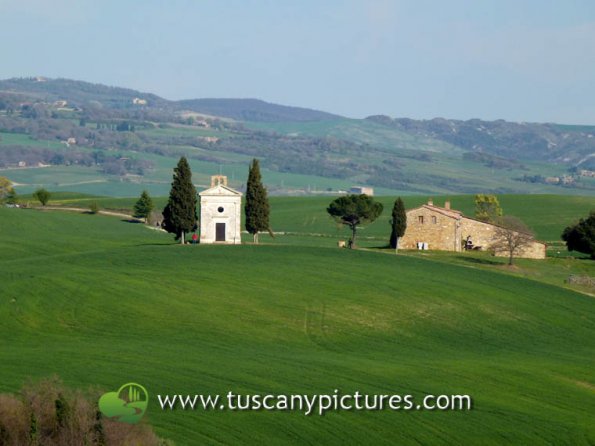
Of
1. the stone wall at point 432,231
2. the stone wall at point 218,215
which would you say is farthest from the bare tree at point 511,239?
the stone wall at point 218,215

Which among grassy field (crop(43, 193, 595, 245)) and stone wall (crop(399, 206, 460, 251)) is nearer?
stone wall (crop(399, 206, 460, 251))

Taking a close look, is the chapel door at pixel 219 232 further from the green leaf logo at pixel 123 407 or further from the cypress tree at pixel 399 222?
the green leaf logo at pixel 123 407

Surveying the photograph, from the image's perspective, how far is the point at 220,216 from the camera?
89625mm

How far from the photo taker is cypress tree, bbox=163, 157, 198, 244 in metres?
86.3

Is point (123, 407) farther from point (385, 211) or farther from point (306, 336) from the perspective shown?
point (385, 211)

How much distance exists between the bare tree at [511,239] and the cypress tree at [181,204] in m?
22.1

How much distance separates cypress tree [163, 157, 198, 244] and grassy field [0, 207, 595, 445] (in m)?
2.07

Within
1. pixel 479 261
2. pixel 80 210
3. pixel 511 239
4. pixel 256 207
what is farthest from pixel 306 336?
pixel 80 210

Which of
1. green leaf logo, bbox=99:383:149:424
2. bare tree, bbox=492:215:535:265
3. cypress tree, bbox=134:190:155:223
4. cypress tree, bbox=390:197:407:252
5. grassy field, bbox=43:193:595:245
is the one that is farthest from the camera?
cypress tree, bbox=134:190:155:223

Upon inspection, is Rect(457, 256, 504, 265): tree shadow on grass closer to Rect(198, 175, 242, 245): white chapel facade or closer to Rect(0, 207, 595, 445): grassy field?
Rect(0, 207, 595, 445): grassy field

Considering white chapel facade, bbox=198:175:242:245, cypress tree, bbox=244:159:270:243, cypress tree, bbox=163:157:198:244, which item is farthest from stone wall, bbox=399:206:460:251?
cypress tree, bbox=163:157:198:244

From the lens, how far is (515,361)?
5794 cm

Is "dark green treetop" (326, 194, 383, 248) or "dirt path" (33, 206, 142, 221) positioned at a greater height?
"dark green treetop" (326, 194, 383, 248)

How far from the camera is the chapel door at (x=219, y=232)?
89750mm
